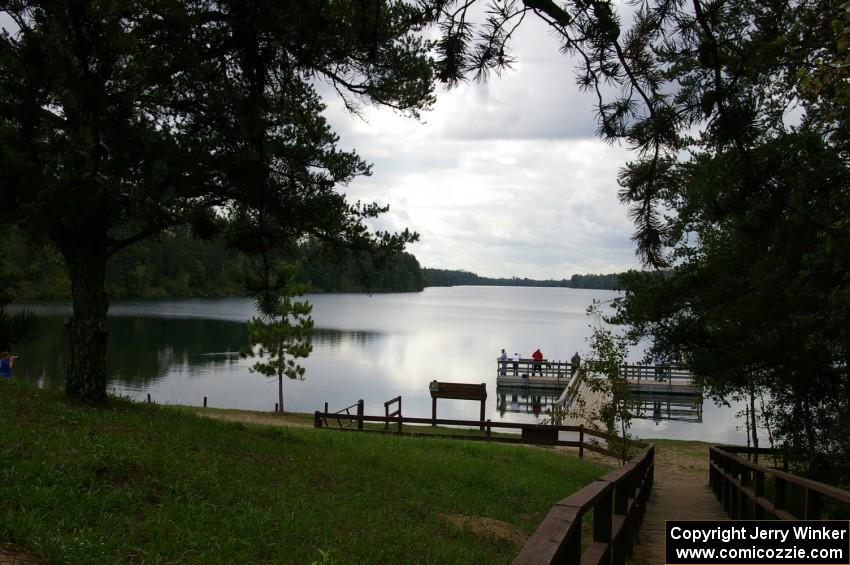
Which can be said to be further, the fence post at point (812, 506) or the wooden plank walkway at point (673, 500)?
the wooden plank walkway at point (673, 500)

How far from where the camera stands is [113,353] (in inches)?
1720

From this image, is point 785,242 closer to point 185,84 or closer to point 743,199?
point 743,199

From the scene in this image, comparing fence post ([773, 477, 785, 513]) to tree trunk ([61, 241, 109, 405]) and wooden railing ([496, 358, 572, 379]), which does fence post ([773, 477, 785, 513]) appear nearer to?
tree trunk ([61, 241, 109, 405])

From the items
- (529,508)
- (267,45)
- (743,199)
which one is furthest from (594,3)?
(529,508)

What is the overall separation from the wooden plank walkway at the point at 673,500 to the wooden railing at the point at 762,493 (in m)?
0.31

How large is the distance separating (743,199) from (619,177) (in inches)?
25.8

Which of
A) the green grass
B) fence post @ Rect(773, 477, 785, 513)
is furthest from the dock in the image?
fence post @ Rect(773, 477, 785, 513)

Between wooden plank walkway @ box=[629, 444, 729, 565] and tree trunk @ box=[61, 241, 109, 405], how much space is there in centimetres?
697

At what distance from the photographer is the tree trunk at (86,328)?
8.59 meters

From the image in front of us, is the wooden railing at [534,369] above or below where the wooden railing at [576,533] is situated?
below

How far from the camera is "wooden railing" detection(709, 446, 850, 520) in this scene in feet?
13.1

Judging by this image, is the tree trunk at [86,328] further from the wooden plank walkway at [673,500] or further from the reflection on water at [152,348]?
the reflection on water at [152,348]

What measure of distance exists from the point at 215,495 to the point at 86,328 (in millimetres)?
4367

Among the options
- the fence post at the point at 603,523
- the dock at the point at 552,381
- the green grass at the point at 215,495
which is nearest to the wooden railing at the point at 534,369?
the dock at the point at 552,381
